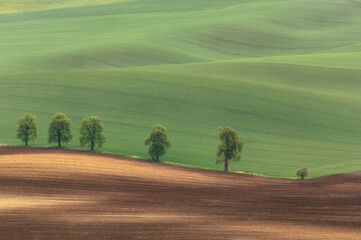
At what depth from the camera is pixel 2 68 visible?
225 ft

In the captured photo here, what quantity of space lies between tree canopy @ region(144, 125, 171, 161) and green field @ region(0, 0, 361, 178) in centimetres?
91

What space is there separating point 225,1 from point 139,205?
94.9m

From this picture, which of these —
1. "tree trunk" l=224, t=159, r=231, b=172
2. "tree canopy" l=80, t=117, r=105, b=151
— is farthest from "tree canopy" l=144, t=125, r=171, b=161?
"tree trunk" l=224, t=159, r=231, b=172

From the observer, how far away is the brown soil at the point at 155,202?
2117 centimetres

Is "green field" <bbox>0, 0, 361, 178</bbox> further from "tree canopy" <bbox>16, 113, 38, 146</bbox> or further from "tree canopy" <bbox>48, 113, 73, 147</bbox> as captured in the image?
"tree canopy" <bbox>48, 113, 73, 147</bbox>

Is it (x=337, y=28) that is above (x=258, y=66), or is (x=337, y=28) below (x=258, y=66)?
above

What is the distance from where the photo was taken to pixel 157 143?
124ft

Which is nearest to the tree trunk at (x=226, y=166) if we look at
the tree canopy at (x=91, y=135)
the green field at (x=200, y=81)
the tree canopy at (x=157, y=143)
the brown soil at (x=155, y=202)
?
the green field at (x=200, y=81)

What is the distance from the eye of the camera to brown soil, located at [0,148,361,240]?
69.5 feet

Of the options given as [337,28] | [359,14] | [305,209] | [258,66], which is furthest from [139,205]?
[359,14]

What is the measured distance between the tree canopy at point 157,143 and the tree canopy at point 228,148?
3.45 meters

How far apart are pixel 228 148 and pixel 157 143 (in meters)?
4.51

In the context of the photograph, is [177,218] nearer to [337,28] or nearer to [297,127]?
[297,127]

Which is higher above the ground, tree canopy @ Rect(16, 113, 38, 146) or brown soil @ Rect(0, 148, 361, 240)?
tree canopy @ Rect(16, 113, 38, 146)
